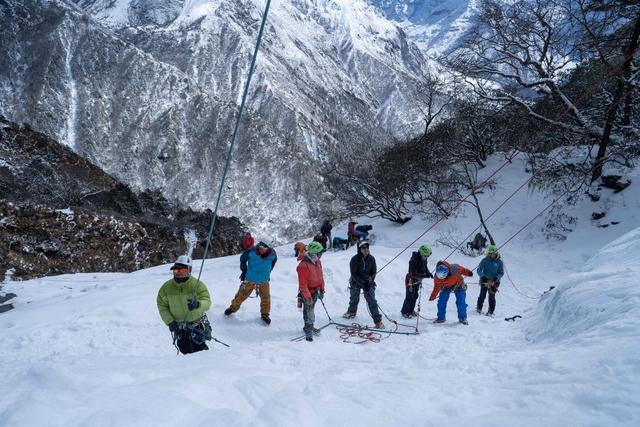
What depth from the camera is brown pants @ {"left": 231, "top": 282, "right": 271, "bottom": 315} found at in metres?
8.72

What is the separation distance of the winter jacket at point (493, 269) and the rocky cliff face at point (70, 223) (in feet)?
49.8

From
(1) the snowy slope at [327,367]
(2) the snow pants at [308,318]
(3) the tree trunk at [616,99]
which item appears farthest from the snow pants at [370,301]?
(3) the tree trunk at [616,99]

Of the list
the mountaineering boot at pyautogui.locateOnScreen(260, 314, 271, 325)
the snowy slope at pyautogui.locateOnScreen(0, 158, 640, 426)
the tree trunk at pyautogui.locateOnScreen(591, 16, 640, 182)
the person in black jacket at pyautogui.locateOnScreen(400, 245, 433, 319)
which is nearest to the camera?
the snowy slope at pyautogui.locateOnScreen(0, 158, 640, 426)

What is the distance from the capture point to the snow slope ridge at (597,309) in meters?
4.51

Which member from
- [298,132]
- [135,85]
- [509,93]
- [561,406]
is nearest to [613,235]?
[509,93]

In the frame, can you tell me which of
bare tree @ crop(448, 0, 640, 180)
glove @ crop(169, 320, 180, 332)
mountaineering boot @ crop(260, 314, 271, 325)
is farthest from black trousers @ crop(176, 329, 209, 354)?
bare tree @ crop(448, 0, 640, 180)

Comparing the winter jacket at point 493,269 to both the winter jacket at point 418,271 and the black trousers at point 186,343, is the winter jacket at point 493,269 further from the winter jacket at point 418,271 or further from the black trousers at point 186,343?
the black trousers at point 186,343

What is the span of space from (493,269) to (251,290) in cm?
558

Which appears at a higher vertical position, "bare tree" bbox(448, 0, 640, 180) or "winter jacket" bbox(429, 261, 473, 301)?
"bare tree" bbox(448, 0, 640, 180)

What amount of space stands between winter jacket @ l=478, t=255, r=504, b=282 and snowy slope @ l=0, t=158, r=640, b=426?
0.93m

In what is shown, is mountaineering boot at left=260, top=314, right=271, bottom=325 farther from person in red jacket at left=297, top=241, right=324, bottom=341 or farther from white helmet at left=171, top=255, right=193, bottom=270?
white helmet at left=171, top=255, right=193, bottom=270

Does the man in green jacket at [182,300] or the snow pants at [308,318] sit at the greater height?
the man in green jacket at [182,300]

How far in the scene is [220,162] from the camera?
111 m

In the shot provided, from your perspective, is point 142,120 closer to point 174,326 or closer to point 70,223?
point 70,223
